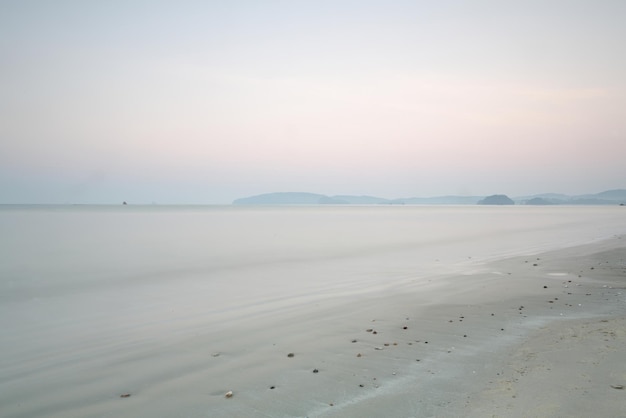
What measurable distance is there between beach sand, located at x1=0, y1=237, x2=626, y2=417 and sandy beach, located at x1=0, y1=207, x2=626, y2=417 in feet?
0.10

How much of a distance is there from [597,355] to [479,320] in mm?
2990

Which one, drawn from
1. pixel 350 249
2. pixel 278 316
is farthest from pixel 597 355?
pixel 350 249

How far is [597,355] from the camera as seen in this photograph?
264 inches

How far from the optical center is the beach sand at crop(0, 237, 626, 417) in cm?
557

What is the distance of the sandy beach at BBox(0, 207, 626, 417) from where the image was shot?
18.4ft

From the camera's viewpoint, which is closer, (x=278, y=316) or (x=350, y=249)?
(x=278, y=316)

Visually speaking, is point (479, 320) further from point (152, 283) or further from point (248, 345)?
point (152, 283)

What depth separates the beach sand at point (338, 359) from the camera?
5.57m

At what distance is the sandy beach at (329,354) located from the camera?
5.61m

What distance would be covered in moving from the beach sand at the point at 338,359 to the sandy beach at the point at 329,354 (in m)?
0.03

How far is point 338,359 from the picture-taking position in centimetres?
736

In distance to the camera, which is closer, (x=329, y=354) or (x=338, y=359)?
(x=338, y=359)

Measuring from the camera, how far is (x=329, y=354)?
7648 mm

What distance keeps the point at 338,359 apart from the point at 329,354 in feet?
1.04
